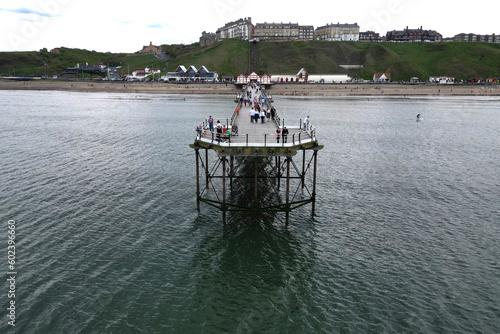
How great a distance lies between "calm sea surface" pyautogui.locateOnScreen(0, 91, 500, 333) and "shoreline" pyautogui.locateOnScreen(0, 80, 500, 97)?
13392cm

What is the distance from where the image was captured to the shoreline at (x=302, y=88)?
7082 inches

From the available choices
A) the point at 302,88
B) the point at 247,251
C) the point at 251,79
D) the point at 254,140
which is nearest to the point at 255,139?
the point at 254,140

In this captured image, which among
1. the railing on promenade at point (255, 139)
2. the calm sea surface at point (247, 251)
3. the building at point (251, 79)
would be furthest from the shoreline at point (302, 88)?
the railing on promenade at point (255, 139)

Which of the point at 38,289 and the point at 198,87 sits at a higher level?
the point at 198,87

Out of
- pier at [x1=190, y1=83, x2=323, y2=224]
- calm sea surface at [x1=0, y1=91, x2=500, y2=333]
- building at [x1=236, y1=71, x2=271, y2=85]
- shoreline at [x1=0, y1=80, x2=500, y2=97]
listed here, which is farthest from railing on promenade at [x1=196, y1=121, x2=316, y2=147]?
building at [x1=236, y1=71, x2=271, y2=85]

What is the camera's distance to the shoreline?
17988 centimetres

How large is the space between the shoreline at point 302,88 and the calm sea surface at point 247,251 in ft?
439

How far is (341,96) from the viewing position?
173 meters

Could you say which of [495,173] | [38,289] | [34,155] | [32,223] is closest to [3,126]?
[34,155]

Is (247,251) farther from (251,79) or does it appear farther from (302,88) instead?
(302,88)

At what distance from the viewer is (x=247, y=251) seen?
85.5ft

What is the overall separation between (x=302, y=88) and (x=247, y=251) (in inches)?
6736

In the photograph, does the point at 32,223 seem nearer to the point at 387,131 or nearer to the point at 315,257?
the point at 315,257

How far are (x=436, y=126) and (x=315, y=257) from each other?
245 ft
